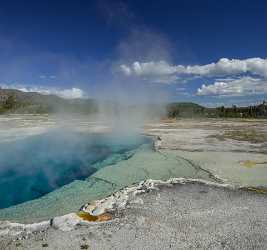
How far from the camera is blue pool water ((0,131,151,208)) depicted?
1445 centimetres

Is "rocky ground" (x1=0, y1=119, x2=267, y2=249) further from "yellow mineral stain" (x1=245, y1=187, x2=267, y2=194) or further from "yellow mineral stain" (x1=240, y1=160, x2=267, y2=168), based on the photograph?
"yellow mineral stain" (x1=240, y1=160, x2=267, y2=168)

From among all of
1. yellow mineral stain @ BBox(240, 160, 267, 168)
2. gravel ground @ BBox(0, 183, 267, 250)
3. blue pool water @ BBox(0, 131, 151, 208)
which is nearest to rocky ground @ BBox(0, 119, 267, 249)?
gravel ground @ BBox(0, 183, 267, 250)

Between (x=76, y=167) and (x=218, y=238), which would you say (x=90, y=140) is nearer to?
(x=76, y=167)

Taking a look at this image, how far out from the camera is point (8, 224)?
28.6 ft

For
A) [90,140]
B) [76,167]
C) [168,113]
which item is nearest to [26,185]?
[76,167]

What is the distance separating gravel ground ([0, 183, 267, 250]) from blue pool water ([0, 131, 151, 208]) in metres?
5.33

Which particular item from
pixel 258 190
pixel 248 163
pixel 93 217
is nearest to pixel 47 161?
pixel 93 217

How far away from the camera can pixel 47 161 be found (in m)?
20.7

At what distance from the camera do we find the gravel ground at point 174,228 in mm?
7559

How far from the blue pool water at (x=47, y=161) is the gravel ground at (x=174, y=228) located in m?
5.33

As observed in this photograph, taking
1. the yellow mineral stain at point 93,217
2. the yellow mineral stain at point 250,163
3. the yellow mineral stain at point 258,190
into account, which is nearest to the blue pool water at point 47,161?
the yellow mineral stain at point 93,217

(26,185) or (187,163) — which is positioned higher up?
(187,163)

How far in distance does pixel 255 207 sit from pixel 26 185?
10.6 m

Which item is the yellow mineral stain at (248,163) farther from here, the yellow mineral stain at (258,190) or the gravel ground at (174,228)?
the gravel ground at (174,228)
